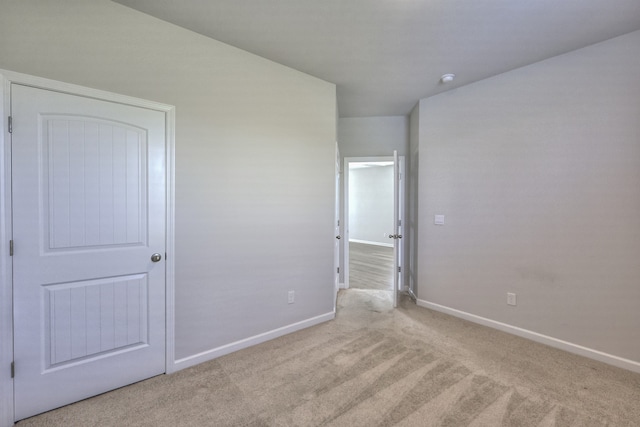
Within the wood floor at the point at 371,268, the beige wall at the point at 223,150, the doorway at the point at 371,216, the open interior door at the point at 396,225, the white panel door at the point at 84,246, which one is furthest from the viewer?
the doorway at the point at 371,216

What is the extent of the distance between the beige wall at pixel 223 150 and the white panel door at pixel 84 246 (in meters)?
0.17

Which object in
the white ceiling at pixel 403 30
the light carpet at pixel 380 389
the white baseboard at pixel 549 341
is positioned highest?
the white ceiling at pixel 403 30

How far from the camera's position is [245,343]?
2436 millimetres

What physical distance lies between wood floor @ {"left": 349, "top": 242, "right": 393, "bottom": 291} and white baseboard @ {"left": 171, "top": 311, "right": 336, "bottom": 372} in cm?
155

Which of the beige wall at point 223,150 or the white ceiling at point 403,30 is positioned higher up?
the white ceiling at point 403,30

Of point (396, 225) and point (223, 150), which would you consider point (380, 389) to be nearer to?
point (396, 225)

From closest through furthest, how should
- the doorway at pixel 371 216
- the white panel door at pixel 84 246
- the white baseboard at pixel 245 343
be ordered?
the white panel door at pixel 84 246 → the white baseboard at pixel 245 343 → the doorway at pixel 371 216

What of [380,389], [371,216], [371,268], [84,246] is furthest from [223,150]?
[371,216]

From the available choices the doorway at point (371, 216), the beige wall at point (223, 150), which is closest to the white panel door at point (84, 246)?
the beige wall at point (223, 150)

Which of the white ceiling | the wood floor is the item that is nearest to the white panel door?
the white ceiling

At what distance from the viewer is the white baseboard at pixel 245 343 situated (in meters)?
2.14

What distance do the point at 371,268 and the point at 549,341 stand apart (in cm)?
326

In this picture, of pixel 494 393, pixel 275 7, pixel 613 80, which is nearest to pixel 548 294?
pixel 494 393

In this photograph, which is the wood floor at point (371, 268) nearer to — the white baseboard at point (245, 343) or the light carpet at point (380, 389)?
→ the white baseboard at point (245, 343)
